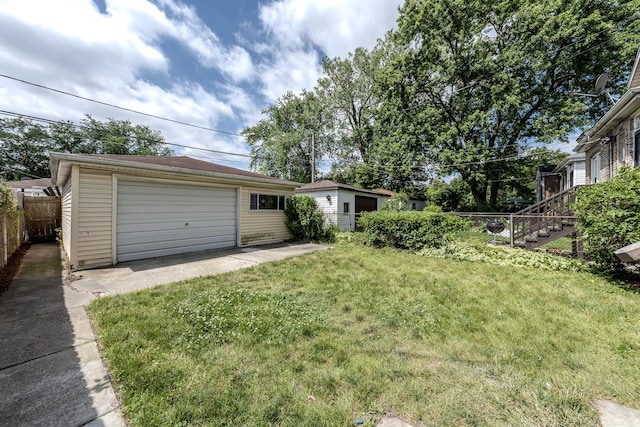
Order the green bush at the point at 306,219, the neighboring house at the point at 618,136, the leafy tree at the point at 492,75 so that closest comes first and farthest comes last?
the neighboring house at the point at 618,136
the green bush at the point at 306,219
the leafy tree at the point at 492,75

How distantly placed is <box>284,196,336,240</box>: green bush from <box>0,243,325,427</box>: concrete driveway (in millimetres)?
4432

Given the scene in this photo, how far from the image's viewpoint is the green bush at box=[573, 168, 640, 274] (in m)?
4.71

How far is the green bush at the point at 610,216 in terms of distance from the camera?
4.71 metres

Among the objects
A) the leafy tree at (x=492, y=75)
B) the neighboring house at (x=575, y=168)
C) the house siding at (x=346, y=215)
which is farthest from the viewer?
the leafy tree at (x=492, y=75)

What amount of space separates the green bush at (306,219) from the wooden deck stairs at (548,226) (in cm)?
655

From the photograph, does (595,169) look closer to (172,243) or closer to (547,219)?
(547,219)

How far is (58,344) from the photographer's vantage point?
264 centimetres

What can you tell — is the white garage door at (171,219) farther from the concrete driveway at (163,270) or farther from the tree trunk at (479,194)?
the tree trunk at (479,194)

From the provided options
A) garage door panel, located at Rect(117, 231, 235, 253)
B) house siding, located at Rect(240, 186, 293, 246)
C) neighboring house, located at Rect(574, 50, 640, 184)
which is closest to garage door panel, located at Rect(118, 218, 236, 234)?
garage door panel, located at Rect(117, 231, 235, 253)

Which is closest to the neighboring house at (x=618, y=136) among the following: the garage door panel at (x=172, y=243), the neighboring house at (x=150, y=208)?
the neighboring house at (x=150, y=208)

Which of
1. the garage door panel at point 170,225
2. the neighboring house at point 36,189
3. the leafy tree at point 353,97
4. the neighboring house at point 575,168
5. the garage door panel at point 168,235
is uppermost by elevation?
Result: the leafy tree at point 353,97

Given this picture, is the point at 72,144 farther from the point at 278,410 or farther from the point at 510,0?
the point at 510,0

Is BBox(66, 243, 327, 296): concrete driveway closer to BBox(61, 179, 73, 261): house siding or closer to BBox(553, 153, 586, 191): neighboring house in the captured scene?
BBox(61, 179, 73, 261): house siding

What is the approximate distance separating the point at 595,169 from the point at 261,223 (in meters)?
14.0
